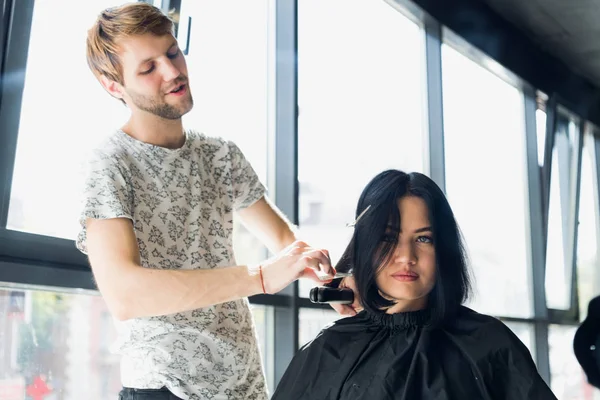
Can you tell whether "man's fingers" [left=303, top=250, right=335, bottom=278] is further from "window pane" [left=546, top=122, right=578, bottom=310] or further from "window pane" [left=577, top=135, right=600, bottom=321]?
"window pane" [left=577, top=135, right=600, bottom=321]

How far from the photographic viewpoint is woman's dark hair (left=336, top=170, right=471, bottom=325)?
192cm

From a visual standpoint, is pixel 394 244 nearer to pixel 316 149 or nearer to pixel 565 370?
pixel 316 149

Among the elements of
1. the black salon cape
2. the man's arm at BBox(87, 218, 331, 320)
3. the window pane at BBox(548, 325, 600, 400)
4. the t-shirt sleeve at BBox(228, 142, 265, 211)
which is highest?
the t-shirt sleeve at BBox(228, 142, 265, 211)

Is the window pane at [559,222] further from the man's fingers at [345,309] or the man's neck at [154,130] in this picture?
the man's neck at [154,130]

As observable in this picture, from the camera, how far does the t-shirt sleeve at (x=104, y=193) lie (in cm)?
166

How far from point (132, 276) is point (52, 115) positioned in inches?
37.5

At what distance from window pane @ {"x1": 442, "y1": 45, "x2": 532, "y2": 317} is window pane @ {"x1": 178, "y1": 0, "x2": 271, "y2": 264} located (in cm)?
210

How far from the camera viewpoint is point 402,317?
197 cm

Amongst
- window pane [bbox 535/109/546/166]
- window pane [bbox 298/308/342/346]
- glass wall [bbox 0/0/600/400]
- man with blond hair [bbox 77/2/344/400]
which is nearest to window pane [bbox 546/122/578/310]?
glass wall [bbox 0/0/600/400]

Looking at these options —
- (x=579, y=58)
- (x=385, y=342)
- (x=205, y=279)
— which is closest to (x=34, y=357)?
(x=205, y=279)

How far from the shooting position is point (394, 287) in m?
1.94

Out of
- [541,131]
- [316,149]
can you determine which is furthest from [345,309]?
[541,131]

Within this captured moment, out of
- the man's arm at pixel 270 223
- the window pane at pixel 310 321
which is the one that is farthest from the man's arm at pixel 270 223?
the window pane at pixel 310 321

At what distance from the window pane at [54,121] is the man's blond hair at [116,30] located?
0.47m
